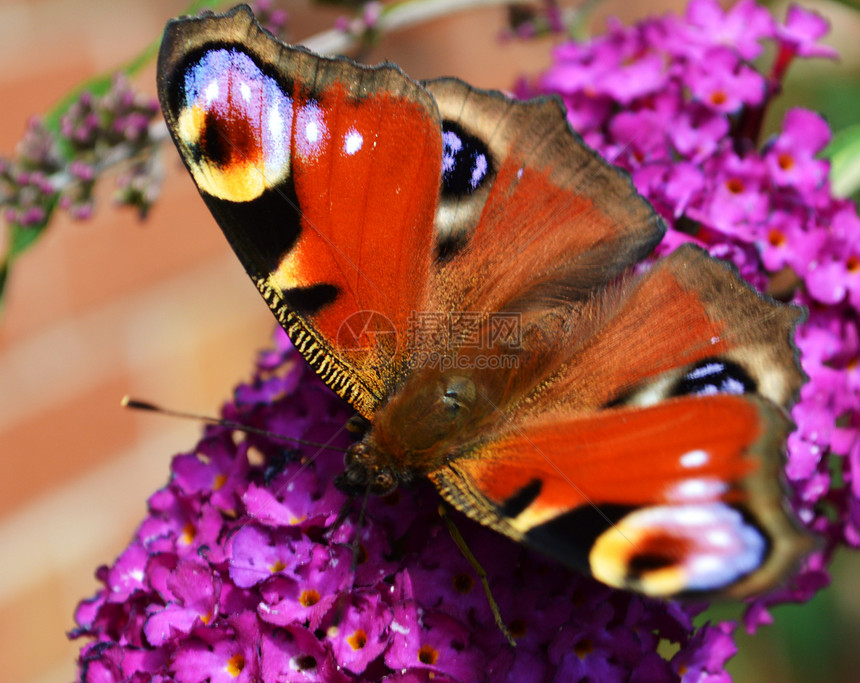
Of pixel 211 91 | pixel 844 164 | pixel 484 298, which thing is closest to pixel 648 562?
pixel 484 298

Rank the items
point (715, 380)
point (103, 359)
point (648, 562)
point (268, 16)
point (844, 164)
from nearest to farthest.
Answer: point (648, 562)
point (715, 380)
point (844, 164)
point (268, 16)
point (103, 359)

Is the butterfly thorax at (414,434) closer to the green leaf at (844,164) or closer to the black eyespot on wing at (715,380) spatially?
the black eyespot on wing at (715,380)

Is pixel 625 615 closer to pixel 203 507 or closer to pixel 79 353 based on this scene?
pixel 203 507

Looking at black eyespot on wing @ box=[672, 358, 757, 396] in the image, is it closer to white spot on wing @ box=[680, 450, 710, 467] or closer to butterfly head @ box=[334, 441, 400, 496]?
white spot on wing @ box=[680, 450, 710, 467]

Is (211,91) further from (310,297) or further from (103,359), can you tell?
(103,359)

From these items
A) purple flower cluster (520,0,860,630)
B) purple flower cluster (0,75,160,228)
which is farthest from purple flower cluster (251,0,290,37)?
purple flower cluster (520,0,860,630)

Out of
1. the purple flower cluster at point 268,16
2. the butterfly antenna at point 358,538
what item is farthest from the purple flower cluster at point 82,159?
the butterfly antenna at point 358,538
